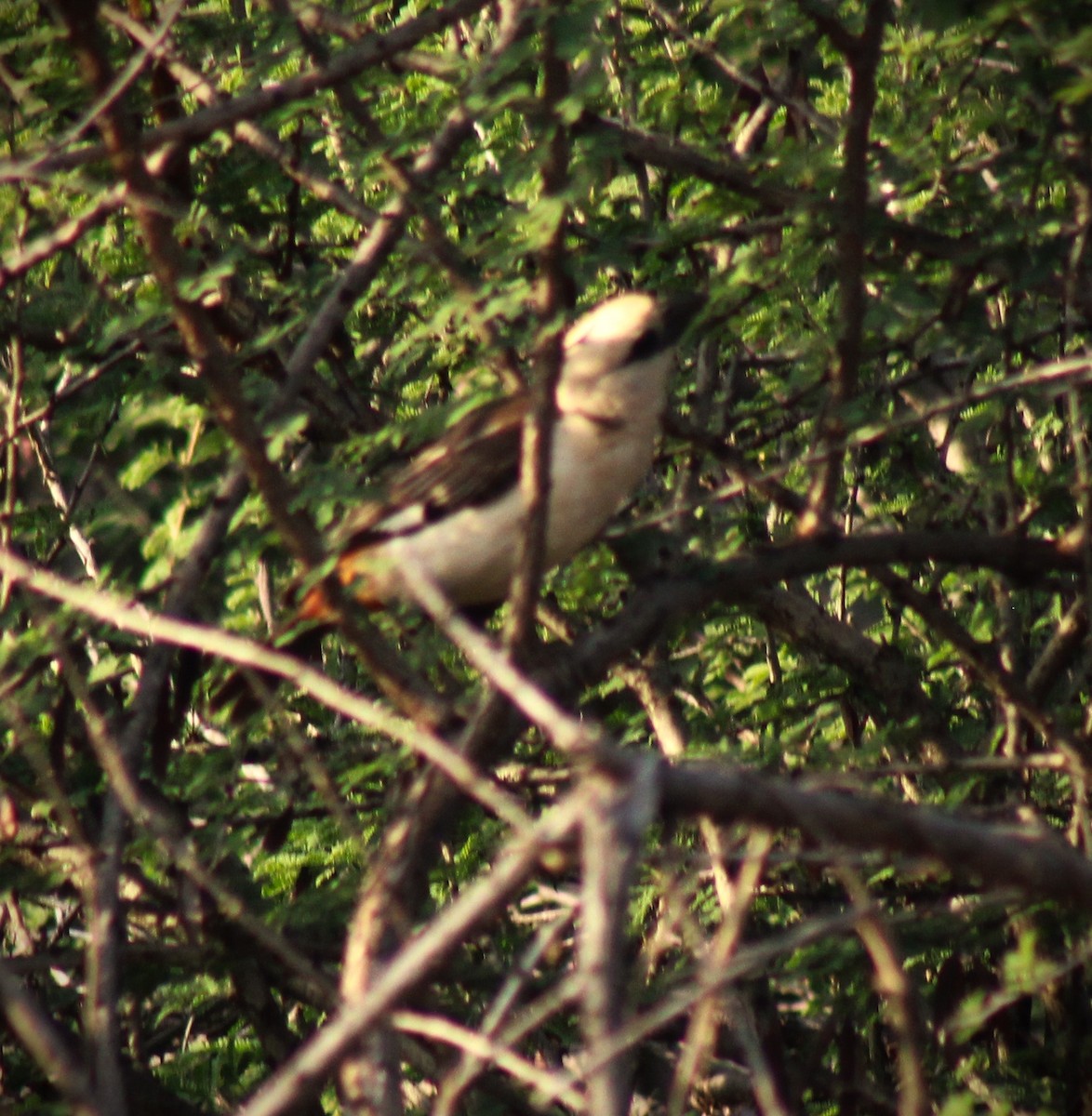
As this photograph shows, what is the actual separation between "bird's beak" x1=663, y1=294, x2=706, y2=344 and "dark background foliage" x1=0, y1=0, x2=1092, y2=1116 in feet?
0.41

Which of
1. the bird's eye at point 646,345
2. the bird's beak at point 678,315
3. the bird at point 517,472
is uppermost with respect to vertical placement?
the bird's beak at point 678,315

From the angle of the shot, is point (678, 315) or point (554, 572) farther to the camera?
point (554, 572)

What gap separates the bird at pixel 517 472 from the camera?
13.4 feet

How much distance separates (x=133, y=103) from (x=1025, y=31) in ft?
7.04

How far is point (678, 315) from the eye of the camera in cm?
424

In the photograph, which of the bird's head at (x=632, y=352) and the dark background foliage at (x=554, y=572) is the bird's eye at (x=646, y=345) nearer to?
the bird's head at (x=632, y=352)

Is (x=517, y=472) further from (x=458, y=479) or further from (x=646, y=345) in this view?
(x=646, y=345)

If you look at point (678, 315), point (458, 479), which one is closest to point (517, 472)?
point (458, 479)

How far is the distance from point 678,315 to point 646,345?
0.11 m

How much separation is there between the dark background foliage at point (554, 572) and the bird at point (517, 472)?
5.2 inches

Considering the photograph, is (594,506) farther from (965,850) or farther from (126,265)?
(965,850)

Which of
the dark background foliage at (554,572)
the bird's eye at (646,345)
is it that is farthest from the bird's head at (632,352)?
the dark background foliage at (554,572)

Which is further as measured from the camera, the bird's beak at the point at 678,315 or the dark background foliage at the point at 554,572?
the bird's beak at the point at 678,315

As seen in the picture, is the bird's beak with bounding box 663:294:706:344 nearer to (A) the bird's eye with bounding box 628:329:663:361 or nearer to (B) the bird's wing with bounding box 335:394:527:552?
(A) the bird's eye with bounding box 628:329:663:361
